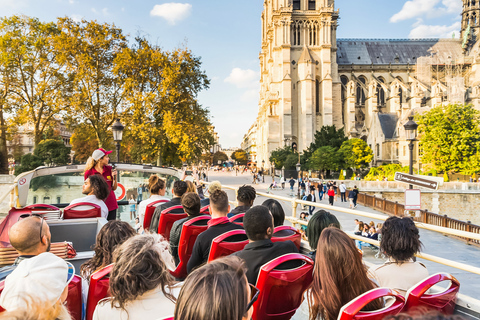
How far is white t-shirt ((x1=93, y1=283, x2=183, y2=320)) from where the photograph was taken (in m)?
1.87

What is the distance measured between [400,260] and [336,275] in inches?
30.1

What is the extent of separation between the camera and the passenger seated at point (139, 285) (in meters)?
1.84

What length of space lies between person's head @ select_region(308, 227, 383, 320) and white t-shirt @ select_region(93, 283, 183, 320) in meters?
0.96

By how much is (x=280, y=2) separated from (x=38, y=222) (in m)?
59.6

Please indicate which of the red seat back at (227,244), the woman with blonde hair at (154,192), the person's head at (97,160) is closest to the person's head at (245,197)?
the woman with blonde hair at (154,192)

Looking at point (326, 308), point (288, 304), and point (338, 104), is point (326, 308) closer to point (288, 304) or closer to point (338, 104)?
point (288, 304)

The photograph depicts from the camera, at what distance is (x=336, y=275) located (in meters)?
2.21

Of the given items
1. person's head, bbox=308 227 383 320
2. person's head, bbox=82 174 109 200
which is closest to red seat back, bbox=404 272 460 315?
person's head, bbox=308 227 383 320

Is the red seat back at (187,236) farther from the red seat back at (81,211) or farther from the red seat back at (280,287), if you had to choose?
the red seat back at (280,287)

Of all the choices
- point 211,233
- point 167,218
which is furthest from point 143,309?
point 167,218

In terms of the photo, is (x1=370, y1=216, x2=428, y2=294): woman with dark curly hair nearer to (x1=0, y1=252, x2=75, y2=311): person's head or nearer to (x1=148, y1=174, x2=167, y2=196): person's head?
(x1=0, y1=252, x2=75, y2=311): person's head

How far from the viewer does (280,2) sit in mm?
55500

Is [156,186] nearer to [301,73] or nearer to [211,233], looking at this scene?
[211,233]

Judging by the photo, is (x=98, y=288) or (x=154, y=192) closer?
Result: (x=98, y=288)
